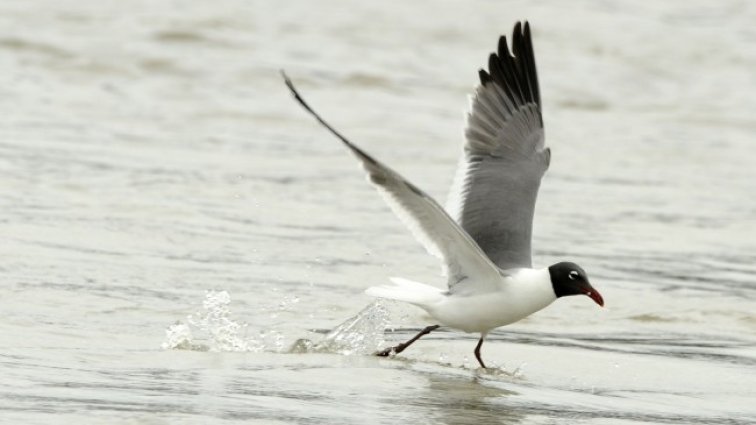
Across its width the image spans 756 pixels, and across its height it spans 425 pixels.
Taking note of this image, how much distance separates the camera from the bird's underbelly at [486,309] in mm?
7047

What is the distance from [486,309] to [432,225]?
1.58ft

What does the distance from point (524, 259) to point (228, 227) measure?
3.40m

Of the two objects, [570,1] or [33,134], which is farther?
[570,1]

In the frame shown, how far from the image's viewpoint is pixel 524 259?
7.53 meters

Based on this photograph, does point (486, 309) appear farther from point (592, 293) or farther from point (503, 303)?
point (592, 293)

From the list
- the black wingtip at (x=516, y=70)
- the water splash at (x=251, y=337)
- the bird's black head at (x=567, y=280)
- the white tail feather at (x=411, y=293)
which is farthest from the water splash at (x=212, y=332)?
the black wingtip at (x=516, y=70)

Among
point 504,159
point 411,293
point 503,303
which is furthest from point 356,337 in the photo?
point 504,159

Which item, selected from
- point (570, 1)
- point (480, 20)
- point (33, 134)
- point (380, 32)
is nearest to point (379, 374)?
point (33, 134)

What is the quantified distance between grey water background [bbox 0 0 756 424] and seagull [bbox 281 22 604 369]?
0.31 m

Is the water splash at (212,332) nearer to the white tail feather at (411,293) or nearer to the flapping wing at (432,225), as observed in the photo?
the white tail feather at (411,293)

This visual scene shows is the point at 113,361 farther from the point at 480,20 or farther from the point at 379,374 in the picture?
the point at 480,20

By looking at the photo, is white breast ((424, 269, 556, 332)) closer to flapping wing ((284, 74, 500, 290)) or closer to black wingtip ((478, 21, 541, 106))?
flapping wing ((284, 74, 500, 290))

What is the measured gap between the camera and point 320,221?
11125 millimetres

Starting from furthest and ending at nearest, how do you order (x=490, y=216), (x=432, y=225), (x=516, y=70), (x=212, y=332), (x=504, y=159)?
(x=516, y=70) → (x=504, y=159) → (x=490, y=216) → (x=212, y=332) → (x=432, y=225)
